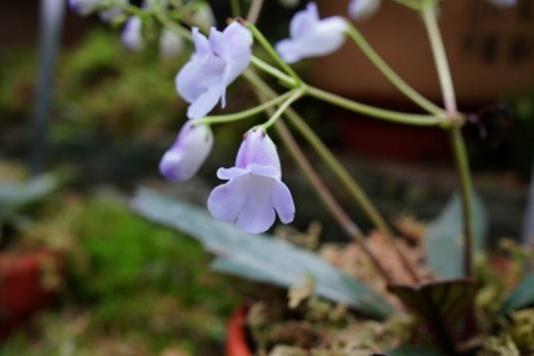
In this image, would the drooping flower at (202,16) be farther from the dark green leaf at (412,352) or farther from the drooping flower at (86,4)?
the dark green leaf at (412,352)

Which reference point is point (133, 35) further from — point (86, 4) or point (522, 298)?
point (522, 298)

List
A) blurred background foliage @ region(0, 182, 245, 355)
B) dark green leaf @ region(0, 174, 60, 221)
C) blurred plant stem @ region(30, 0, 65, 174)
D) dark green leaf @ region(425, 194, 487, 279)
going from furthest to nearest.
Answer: blurred plant stem @ region(30, 0, 65, 174)
dark green leaf @ region(0, 174, 60, 221)
blurred background foliage @ region(0, 182, 245, 355)
dark green leaf @ region(425, 194, 487, 279)

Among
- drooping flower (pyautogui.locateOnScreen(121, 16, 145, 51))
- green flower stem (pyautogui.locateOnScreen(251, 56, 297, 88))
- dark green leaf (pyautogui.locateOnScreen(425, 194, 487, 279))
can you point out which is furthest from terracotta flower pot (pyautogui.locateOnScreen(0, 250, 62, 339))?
green flower stem (pyautogui.locateOnScreen(251, 56, 297, 88))

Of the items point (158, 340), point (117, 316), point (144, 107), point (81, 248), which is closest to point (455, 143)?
point (158, 340)

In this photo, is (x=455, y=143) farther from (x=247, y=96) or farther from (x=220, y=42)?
(x=247, y=96)

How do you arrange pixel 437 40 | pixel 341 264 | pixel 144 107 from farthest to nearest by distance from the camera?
pixel 144 107 < pixel 341 264 < pixel 437 40

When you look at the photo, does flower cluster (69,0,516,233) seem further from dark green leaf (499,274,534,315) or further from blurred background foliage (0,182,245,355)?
blurred background foliage (0,182,245,355)
